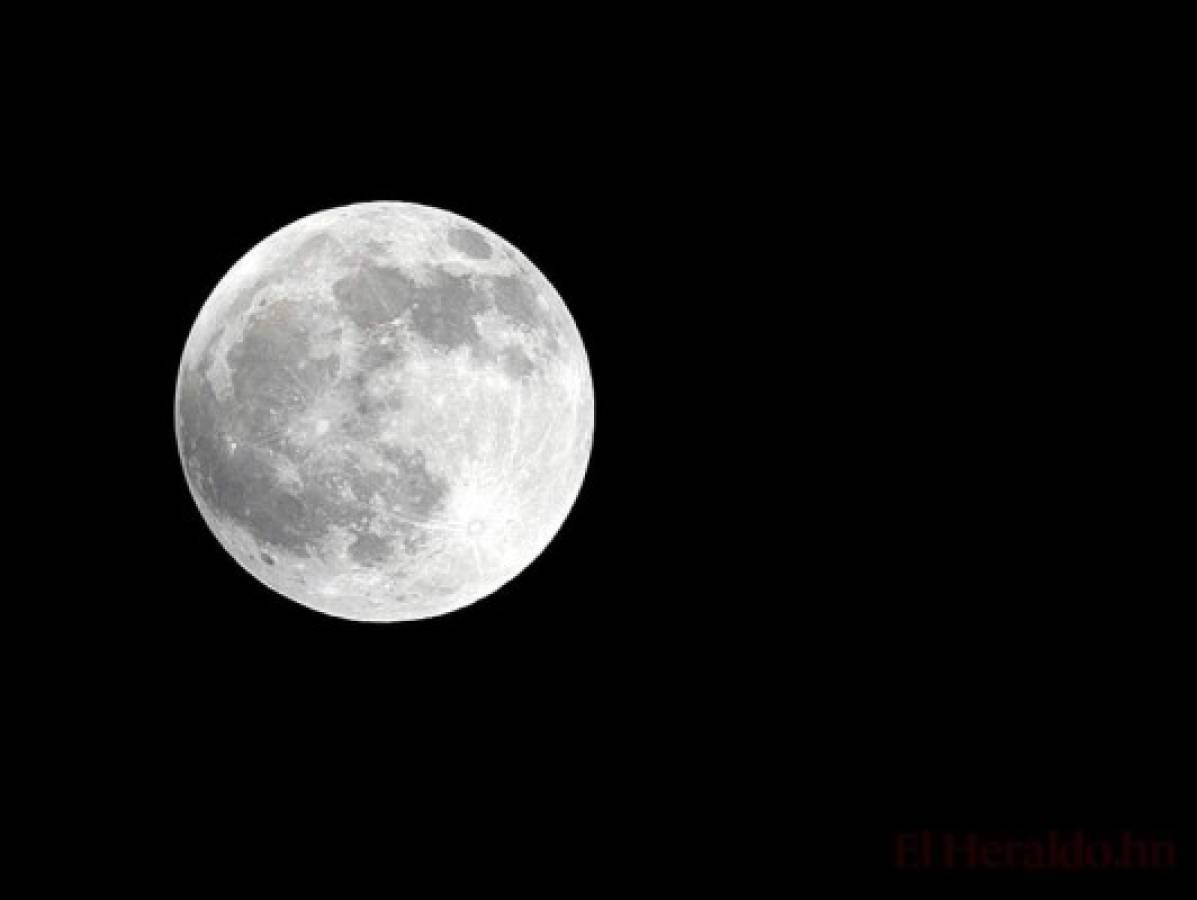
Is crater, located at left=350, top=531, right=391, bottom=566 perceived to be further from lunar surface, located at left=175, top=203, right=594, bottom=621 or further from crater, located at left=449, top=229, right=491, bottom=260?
crater, located at left=449, top=229, right=491, bottom=260

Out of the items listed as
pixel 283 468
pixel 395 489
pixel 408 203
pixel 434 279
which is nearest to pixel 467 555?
pixel 395 489

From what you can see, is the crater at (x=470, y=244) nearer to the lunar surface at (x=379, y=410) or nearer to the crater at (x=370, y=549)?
the lunar surface at (x=379, y=410)

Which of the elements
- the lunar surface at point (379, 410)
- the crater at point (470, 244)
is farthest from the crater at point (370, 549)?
the crater at point (470, 244)

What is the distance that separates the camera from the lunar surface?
507 centimetres

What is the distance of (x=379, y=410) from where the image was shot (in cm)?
504

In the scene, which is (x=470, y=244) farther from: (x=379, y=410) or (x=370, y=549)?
(x=370, y=549)

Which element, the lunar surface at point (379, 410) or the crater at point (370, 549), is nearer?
the lunar surface at point (379, 410)

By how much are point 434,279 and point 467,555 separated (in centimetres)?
139

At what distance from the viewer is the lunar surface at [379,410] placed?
5.07 m

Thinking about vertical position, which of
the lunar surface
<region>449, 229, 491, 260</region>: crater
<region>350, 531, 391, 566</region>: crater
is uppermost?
<region>449, 229, 491, 260</region>: crater

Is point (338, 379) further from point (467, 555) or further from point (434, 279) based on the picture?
point (467, 555)

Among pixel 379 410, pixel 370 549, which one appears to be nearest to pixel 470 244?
pixel 379 410

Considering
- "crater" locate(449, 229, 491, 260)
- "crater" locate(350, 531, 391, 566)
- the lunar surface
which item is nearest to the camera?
the lunar surface

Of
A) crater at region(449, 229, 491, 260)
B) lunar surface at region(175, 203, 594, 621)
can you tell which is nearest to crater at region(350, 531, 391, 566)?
lunar surface at region(175, 203, 594, 621)
